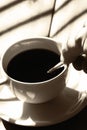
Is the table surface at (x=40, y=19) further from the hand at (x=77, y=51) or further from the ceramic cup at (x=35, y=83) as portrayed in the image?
the hand at (x=77, y=51)

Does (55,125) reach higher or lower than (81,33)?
lower

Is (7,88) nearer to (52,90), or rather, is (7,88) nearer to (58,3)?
(52,90)

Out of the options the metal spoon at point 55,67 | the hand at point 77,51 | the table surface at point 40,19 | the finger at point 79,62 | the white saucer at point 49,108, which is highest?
the hand at point 77,51

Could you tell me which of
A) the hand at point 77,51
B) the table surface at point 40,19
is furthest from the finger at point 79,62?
the table surface at point 40,19

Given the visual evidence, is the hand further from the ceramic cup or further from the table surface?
the table surface

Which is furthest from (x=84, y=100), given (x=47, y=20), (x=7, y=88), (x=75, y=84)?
(x=47, y=20)

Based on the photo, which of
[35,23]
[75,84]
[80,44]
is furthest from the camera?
[35,23]

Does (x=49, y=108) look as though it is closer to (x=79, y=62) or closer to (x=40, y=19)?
(x=79, y=62)
